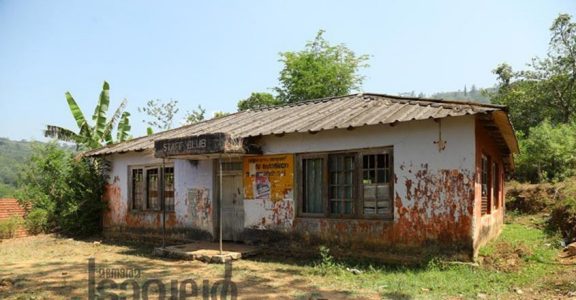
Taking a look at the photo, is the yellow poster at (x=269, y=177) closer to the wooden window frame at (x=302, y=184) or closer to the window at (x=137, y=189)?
the wooden window frame at (x=302, y=184)

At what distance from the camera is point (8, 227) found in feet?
56.8

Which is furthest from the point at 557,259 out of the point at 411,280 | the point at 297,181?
the point at 297,181

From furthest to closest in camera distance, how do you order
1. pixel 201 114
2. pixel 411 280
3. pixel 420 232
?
pixel 201 114, pixel 420 232, pixel 411 280

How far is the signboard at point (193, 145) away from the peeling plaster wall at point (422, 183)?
91.2 inches

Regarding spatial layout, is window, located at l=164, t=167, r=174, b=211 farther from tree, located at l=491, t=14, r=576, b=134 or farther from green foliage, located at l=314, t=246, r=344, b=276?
tree, located at l=491, t=14, r=576, b=134

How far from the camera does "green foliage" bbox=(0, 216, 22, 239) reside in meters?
17.2

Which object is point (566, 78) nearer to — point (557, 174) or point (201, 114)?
point (557, 174)

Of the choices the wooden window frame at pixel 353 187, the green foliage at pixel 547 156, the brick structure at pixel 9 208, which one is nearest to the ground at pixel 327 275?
the wooden window frame at pixel 353 187

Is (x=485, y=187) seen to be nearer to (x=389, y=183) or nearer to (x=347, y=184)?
(x=389, y=183)

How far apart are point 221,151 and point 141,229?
557 cm

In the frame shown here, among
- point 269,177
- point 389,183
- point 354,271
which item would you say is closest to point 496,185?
point 389,183

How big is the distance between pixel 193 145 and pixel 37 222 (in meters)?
10.4

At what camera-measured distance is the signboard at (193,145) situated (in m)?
10.1

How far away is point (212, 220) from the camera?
12102 millimetres
